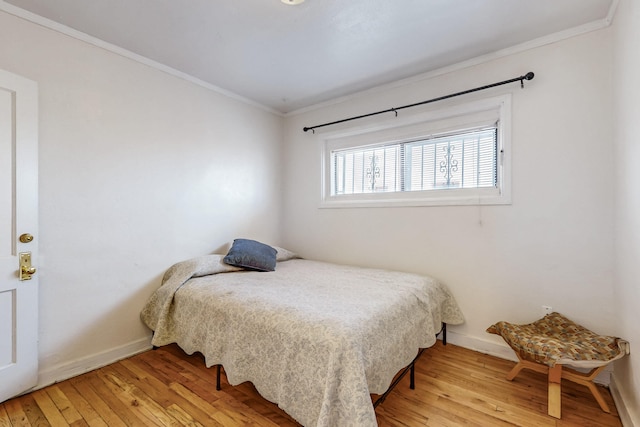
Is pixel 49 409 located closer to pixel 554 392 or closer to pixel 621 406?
pixel 554 392

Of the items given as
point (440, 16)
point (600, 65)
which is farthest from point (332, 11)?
point (600, 65)

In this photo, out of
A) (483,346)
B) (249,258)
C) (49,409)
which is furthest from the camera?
(249,258)

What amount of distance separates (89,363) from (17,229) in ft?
3.59

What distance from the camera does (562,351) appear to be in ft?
5.42

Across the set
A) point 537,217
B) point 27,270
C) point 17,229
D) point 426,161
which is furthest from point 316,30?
point 27,270

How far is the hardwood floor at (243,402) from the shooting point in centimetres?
160

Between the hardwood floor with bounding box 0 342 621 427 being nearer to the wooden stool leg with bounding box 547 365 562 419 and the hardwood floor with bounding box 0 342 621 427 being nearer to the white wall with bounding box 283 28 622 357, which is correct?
the wooden stool leg with bounding box 547 365 562 419

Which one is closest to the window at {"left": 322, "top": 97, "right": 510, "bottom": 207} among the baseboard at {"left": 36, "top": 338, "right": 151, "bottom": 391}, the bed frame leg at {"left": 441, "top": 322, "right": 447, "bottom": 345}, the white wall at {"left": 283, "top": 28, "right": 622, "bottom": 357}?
the white wall at {"left": 283, "top": 28, "right": 622, "bottom": 357}

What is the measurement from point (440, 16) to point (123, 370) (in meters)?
3.36

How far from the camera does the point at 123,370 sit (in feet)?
7.04

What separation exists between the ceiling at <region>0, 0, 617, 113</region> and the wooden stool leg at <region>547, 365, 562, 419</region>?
7.32ft

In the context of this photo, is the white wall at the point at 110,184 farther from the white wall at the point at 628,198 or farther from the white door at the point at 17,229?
the white wall at the point at 628,198

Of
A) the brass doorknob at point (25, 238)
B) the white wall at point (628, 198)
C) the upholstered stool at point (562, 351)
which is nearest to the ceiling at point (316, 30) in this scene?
the white wall at point (628, 198)

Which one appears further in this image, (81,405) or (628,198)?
(81,405)
